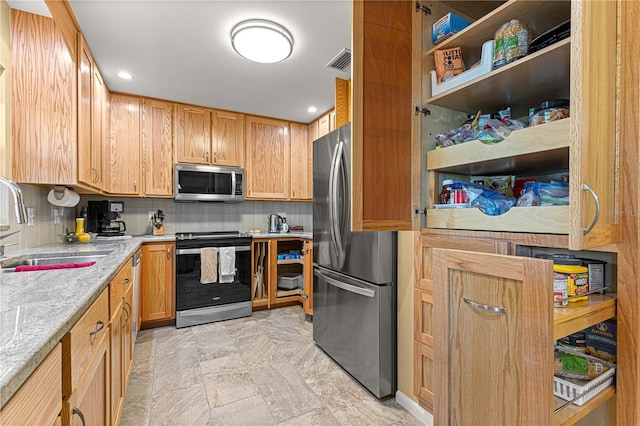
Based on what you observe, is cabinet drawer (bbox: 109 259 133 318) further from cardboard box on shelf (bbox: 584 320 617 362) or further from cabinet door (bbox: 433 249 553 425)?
cardboard box on shelf (bbox: 584 320 617 362)

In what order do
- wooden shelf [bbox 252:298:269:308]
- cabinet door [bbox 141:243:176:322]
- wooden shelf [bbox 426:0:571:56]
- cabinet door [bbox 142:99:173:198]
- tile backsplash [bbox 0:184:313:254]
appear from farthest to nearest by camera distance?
wooden shelf [bbox 252:298:269:308]
cabinet door [bbox 142:99:173:198]
cabinet door [bbox 141:243:176:322]
tile backsplash [bbox 0:184:313:254]
wooden shelf [bbox 426:0:571:56]

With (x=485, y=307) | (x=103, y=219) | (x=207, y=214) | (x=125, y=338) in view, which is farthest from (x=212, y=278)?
(x=485, y=307)

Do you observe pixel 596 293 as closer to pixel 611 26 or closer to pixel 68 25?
pixel 611 26

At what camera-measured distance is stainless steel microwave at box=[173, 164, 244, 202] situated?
3174 mm

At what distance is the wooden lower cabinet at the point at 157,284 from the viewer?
2.83 meters

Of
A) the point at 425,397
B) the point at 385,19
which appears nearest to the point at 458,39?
the point at 385,19

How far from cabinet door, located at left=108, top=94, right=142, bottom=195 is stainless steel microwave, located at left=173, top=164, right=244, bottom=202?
379mm

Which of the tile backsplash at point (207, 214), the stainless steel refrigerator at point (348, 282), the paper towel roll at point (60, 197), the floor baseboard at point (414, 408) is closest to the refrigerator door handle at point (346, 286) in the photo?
the stainless steel refrigerator at point (348, 282)

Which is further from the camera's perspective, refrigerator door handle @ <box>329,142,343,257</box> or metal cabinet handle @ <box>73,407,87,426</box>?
refrigerator door handle @ <box>329,142,343,257</box>

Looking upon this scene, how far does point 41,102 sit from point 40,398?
1.89 meters

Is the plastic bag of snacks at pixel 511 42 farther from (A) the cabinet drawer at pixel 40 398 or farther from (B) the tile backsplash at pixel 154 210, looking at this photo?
(B) the tile backsplash at pixel 154 210

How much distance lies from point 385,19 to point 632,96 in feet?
2.64

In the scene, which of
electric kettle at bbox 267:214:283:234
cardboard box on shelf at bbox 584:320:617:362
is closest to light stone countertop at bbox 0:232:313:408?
cardboard box on shelf at bbox 584:320:617:362

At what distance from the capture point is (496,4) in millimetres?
1263
